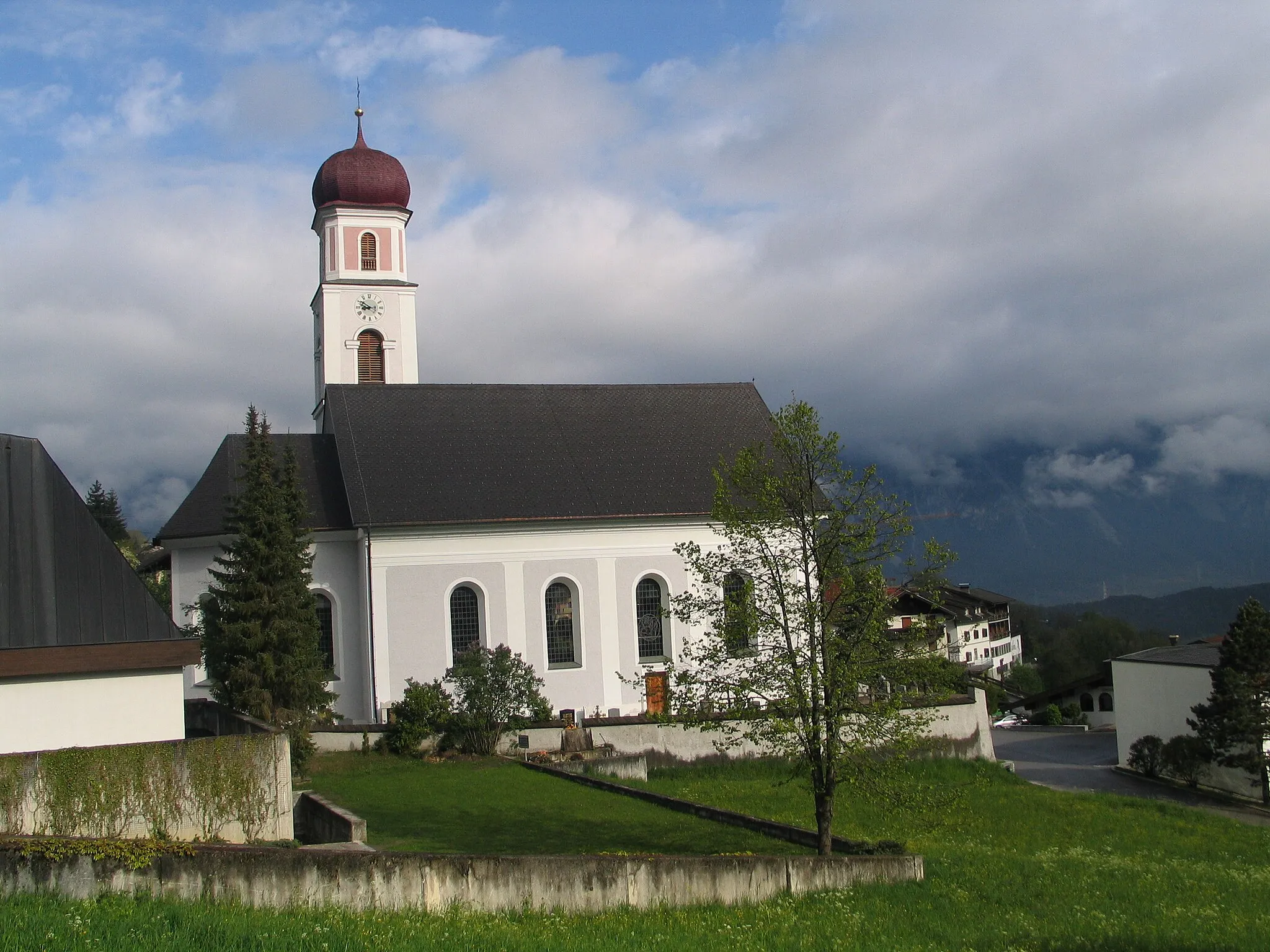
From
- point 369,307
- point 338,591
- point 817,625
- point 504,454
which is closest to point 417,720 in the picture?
point 338,591

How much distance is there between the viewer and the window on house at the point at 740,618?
18.6 metres

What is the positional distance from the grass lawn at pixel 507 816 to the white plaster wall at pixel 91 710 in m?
3.96

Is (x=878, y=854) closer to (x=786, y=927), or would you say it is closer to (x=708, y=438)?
(x=786, y=927)

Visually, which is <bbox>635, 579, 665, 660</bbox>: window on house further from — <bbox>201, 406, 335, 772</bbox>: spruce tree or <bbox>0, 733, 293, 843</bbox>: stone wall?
<bbox>0, 733, 293, 843</bbox>: stone wall

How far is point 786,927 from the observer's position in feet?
43.7

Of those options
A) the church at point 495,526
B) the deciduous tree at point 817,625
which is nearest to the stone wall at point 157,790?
the deciduous tree at point 817,625

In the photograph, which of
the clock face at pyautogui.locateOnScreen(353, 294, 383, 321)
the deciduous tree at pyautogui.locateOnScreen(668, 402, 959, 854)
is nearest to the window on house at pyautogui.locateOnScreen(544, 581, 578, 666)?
the clock face at pyautogui.locateOnScreen(353, 294, 383, 321)

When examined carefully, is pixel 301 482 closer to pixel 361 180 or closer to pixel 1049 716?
pixel 361 180

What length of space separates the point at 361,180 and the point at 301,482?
19594mm

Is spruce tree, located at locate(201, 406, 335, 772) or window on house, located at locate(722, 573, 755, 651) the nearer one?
window on house, located at locate(722, 573, 755, 651)

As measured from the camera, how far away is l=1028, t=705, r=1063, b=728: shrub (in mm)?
70438

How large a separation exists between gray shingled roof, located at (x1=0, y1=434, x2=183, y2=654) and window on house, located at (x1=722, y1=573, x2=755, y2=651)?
871 cm

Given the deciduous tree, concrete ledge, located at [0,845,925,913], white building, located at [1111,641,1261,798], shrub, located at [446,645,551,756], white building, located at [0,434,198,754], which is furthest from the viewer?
white building, located at [1111,641,1261,798]

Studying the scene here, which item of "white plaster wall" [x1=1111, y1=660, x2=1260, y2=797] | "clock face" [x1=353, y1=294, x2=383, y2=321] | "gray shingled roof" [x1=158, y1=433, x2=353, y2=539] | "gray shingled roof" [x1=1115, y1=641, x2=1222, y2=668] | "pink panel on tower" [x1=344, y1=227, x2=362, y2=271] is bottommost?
"white plaster wall" [x1=1111, y1=660, x2=1260, y2=797]
